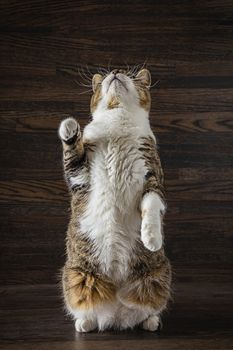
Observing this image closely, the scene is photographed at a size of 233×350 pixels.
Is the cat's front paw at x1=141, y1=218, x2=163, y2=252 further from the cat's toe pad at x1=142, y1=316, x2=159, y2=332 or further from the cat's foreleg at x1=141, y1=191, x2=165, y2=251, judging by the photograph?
the cat's toe pad at x1=142, y1=316, x2=159, y2=332

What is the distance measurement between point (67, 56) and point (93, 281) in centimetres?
100

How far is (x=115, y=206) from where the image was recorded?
141 cm

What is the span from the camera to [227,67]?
214cm

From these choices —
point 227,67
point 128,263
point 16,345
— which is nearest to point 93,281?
point 128,263

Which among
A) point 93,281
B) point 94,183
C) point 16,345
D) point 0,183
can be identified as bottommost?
point 16,345

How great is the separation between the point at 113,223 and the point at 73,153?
0.66 feet

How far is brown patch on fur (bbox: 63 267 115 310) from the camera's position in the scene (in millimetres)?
1427

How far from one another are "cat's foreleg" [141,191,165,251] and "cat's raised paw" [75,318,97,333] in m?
0.29

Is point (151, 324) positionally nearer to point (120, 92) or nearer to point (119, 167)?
point (119, 167)

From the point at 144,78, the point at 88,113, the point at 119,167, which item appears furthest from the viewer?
the point at 88,113

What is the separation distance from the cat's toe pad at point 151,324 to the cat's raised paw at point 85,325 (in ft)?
0.43

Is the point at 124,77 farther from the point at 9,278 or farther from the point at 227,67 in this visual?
the point at 9,278

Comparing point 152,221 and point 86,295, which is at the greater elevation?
point 152,221

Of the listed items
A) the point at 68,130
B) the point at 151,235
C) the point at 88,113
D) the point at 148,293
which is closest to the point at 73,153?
the point at 68,130
